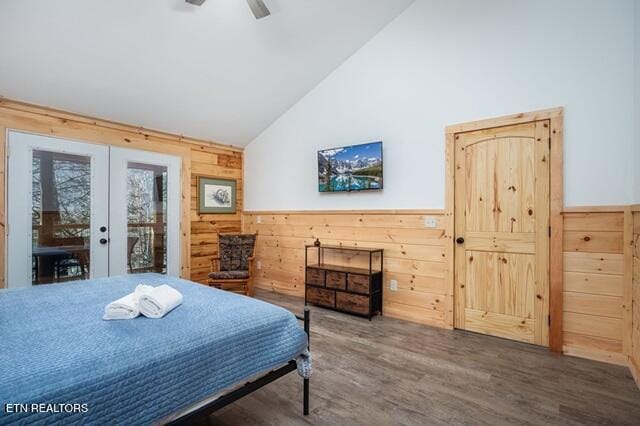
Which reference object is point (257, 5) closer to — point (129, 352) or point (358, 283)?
point (129, 352)

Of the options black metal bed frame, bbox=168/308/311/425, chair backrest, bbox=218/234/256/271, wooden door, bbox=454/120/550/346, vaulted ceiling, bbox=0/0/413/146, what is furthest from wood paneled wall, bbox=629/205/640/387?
chair backrest, bbox=218/234/256/271

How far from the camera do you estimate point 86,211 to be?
12.6 feet

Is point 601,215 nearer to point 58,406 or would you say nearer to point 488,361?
point 488,361

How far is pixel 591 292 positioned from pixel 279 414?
2740 mm

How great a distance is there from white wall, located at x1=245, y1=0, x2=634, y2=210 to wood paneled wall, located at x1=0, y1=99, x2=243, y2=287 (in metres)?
1.05

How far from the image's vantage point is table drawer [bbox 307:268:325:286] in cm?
405

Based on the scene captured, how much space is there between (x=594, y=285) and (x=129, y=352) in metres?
3.42

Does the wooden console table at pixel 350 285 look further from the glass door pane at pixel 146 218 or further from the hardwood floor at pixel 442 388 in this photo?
the glass door pane at pixel 146 218

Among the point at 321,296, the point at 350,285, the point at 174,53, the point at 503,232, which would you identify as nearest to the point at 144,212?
the point at 174,53

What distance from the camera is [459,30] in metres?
3.39

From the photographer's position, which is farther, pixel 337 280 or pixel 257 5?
pixel 337 280

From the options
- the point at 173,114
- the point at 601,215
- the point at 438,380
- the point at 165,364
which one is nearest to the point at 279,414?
the point at 165,364

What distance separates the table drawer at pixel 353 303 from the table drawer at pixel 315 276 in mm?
296

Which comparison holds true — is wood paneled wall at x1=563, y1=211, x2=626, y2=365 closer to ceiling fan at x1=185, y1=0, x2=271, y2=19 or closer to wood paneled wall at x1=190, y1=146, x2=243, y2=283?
ceiling fan at x1=185, y1=0, x2=271, y2=19
